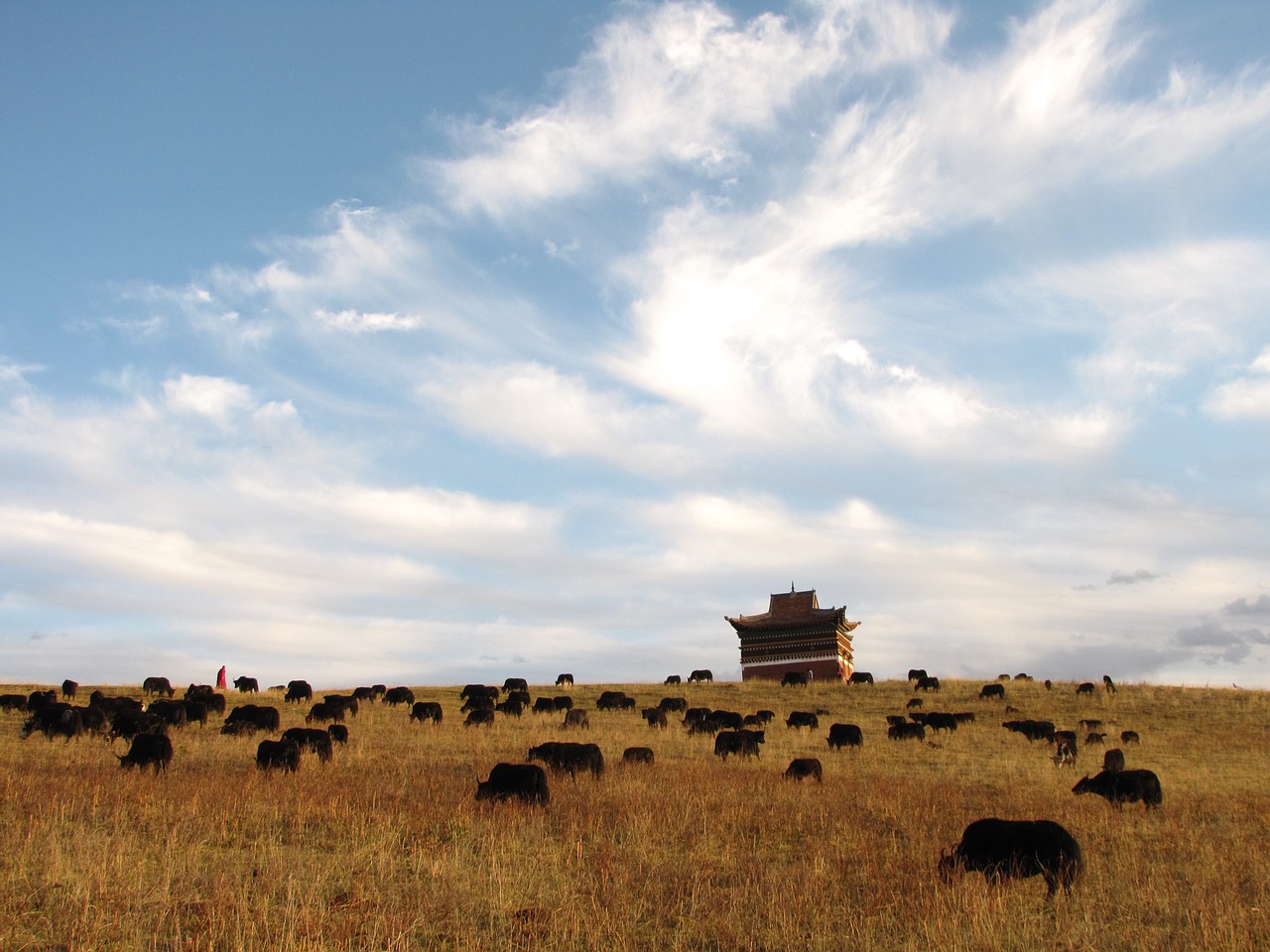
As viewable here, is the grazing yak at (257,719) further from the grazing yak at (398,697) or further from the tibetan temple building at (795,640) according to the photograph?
the tibetan temple building at (795,640)

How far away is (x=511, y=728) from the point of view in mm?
26109

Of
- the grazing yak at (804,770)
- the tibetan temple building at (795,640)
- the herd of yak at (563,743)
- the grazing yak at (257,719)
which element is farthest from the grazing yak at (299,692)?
the tibetan temple building at (795,640)

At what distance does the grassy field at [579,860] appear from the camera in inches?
305

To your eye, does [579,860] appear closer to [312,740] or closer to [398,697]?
[312,740]

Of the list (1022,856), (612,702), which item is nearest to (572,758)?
(1022,856)

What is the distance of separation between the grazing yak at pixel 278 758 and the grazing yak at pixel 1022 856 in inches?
471

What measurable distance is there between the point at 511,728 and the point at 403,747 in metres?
5.62

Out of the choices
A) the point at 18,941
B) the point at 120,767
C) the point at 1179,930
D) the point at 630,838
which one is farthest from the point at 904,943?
the point at 120,767

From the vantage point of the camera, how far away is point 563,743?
57.8ft

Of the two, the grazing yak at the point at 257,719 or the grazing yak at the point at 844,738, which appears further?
the grazing yak at the point at 844,738

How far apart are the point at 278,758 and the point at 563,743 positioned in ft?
18.1

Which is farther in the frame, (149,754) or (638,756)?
(638,756)

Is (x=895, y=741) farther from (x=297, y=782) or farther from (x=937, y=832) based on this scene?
(x=297, y=782)

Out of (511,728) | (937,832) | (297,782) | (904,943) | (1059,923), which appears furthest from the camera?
(511,728)
